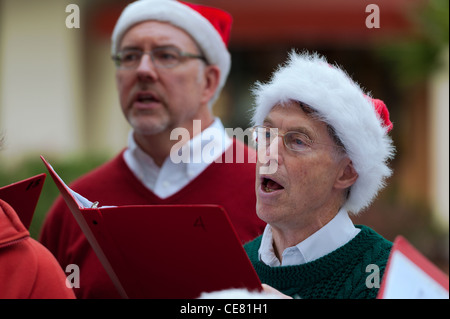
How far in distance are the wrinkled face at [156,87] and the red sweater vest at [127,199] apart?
0.81 ft

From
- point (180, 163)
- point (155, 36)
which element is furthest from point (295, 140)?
point (155, 36)

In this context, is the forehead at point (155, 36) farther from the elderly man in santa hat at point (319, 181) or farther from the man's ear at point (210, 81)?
the elderly man in santa hat at point (319, 181)

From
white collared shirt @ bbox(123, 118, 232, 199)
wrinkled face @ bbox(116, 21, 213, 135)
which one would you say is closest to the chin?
wrinkled face @ bbox(116, 21, 213, 135)

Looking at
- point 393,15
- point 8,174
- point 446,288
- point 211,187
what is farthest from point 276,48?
point 446,288

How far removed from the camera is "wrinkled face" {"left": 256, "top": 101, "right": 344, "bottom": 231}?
215 cm


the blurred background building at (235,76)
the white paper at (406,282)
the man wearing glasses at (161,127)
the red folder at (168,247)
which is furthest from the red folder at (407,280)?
the blurred background building at (235,76)

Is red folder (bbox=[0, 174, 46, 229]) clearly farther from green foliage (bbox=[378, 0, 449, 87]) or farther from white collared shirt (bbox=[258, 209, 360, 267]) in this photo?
green foliage (bbox=[378, 0, 449, 87])

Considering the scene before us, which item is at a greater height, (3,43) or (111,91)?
(3,43)

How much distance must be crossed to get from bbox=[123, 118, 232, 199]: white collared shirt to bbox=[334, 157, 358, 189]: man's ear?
0.97m

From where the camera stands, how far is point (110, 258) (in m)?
2.11

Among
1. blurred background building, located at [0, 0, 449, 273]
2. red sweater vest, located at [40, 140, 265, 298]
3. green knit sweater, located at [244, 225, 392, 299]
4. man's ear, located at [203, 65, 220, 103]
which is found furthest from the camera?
blurred background building, located at [0, 0, 449, 273]

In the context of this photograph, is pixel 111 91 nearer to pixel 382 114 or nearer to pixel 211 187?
pixel 211 187

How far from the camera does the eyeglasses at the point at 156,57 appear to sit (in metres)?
3.15

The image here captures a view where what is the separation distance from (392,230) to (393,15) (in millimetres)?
3261
